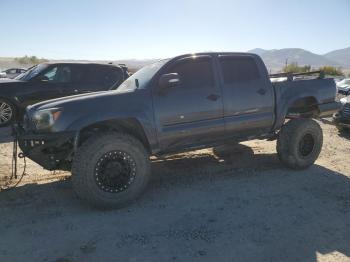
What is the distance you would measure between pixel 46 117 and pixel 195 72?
2.17 m

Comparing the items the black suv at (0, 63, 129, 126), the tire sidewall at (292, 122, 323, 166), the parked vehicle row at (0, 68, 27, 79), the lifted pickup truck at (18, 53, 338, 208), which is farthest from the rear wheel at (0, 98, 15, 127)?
the parked vehicle row at (0, 68, 27, 79)

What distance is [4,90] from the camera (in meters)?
9.70

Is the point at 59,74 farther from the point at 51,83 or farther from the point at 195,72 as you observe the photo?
the point at 195,72

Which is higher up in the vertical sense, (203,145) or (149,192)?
(203,145)

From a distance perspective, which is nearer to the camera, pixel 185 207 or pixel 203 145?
pixel 185 207

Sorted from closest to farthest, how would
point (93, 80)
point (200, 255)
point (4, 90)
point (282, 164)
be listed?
point (200, 255), point (282, 164), point (4, 90), point (93, 80)

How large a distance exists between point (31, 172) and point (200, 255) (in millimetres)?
3871

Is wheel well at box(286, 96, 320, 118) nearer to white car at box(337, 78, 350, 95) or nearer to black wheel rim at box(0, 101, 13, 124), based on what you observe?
black wheel rim at box(0, 101, 13, 124)

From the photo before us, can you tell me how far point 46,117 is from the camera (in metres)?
4.77

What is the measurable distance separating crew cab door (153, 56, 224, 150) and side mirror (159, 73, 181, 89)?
0.28 ft

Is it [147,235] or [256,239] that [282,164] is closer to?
[256,239]

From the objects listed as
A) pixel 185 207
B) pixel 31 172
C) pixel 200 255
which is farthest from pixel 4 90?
pixel 200 255

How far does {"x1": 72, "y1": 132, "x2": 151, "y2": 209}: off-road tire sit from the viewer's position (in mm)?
4688

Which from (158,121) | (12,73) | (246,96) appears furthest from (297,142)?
(12,73)
